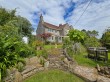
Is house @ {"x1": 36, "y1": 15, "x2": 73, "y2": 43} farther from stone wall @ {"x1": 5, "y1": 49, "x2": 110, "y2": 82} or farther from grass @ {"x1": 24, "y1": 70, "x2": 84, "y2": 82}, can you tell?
grass @ {"x1": 24, "y1": 70, "x2": 84, "y2": 82}

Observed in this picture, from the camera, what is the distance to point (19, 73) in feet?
29.4

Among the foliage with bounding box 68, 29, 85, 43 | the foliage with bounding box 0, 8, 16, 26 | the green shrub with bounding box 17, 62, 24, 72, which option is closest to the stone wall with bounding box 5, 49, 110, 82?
the green shrub with bounding box 17, 62, 24, 72

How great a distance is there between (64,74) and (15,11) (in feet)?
42.6

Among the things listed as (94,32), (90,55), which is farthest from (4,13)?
(94,32)

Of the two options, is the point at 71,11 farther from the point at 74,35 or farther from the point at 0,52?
the point at 74,35

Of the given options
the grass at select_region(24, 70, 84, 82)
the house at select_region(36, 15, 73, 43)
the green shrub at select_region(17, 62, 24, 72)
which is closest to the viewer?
the grass at select_region(24, 70, 84, 82)

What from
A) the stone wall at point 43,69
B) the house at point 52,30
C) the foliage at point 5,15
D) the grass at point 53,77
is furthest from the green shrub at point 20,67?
the house at point 52,30

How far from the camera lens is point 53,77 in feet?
30.7

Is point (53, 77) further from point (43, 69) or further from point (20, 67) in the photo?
point (20, 67)

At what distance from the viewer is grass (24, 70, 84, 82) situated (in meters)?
8.96

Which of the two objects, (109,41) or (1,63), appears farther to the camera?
(109,41)

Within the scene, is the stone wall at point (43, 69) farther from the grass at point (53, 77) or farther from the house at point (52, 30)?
the house at point (52, 30)

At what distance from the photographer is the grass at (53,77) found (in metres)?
8.96

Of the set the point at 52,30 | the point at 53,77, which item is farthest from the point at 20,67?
the point at 52,30
